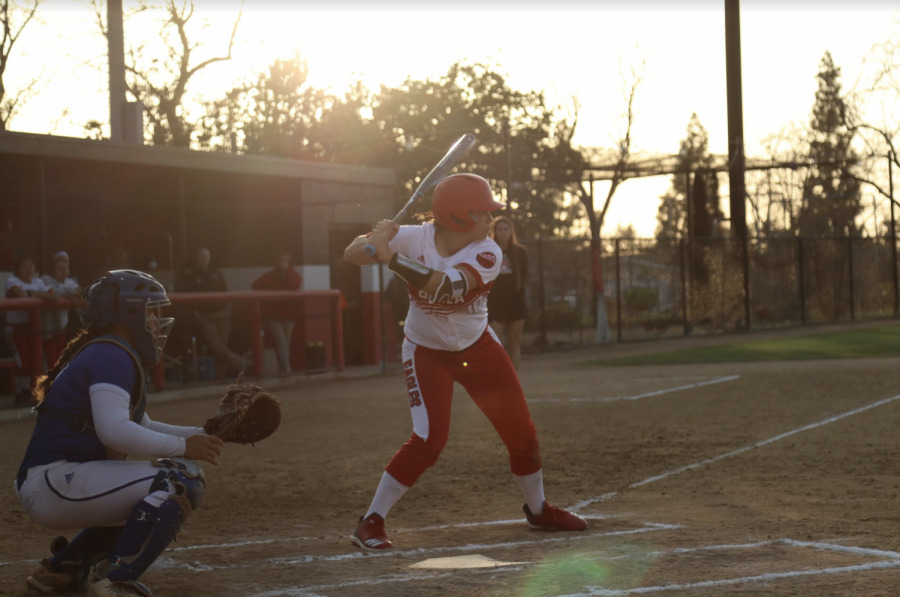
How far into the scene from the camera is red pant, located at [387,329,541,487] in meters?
5.12

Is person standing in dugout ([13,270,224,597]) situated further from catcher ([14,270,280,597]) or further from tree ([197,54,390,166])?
tree ([197,54,390,166])

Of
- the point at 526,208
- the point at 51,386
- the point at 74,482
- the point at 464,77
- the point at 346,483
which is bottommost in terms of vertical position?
the point at 346,483

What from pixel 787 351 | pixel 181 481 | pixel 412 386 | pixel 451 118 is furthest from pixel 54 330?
pixel 451 118

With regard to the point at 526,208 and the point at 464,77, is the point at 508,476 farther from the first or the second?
the point at 526,208

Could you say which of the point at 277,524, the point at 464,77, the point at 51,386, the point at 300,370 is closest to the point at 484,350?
the point at 277,524

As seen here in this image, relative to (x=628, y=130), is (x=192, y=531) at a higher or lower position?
lower

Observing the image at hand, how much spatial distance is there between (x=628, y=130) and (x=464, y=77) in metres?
11.8

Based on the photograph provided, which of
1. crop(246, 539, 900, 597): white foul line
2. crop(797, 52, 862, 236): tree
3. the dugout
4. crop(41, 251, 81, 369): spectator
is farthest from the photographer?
crop(797, 52, 862, 236): tree

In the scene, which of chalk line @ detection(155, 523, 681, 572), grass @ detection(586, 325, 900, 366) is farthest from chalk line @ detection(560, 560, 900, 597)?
grass @ detection(586, 325, 900, 366)

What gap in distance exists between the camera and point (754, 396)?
11000mm

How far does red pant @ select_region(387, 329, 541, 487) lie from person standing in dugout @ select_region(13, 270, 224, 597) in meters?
1.30

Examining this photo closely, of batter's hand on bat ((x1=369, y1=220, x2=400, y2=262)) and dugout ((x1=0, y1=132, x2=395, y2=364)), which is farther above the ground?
dugout ((x1=0, y1=132, x2=395, y2=364))

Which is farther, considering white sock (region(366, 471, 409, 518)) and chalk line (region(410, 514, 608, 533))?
chalk line (region(410, 514, 608, 533))

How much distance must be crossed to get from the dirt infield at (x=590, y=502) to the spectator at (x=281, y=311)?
321cm
